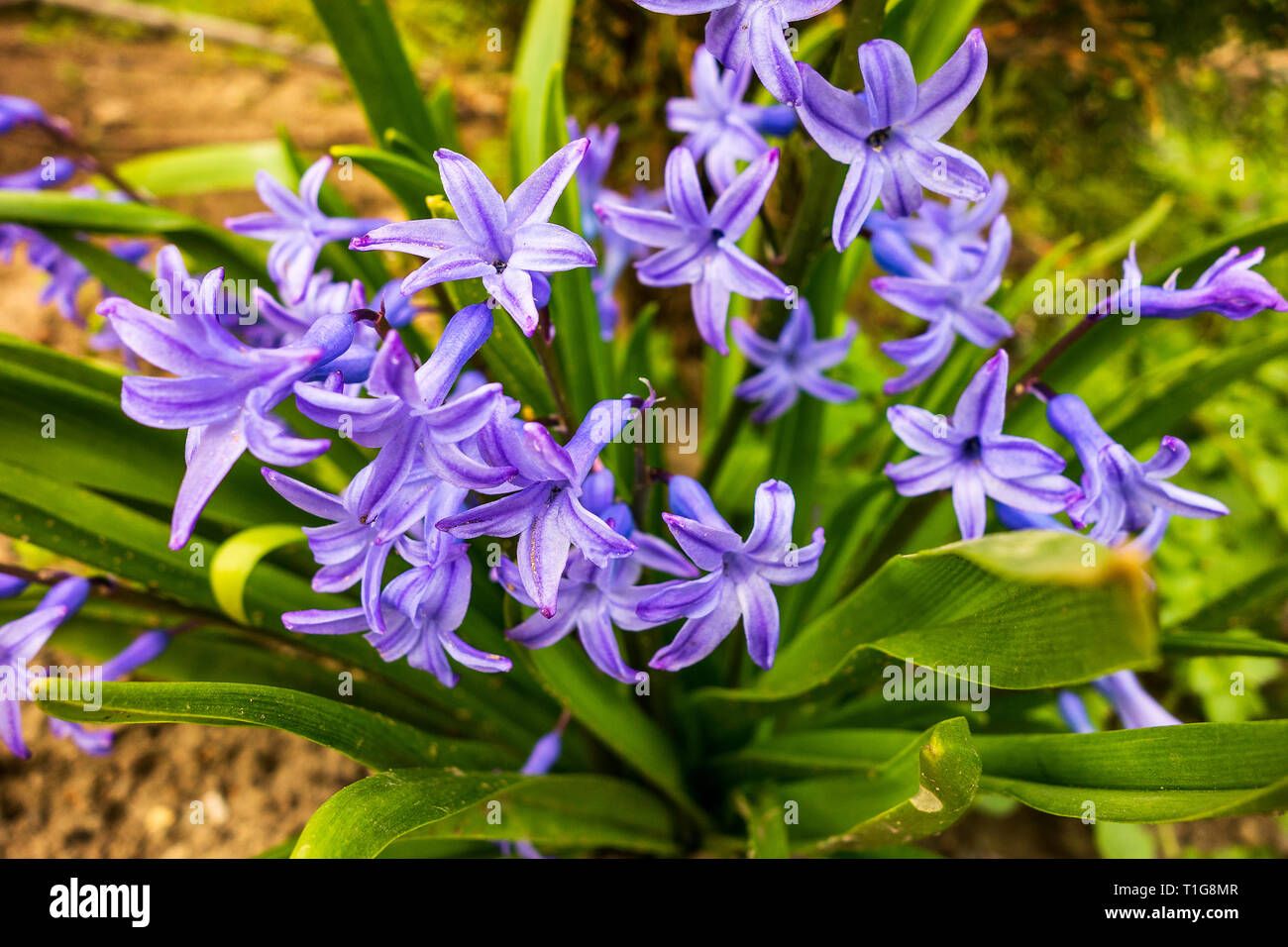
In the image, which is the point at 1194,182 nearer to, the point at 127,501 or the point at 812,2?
the point at 812,2

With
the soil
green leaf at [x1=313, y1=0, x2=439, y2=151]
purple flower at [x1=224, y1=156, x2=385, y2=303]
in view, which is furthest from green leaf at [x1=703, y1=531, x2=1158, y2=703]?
the soil

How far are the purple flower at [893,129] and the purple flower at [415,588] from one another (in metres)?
0.55

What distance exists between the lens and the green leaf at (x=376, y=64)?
146cm

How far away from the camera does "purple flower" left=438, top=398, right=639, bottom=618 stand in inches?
32.0

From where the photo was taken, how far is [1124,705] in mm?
1459

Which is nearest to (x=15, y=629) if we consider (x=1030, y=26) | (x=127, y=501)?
(x=127, y=501)

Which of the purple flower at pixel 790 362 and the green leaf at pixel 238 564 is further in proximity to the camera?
the purple flower at pixel 790 362

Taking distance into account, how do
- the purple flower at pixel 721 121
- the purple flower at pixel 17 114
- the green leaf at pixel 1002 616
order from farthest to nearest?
1. the purple flower at pixel 17 114
2. the purple flower at pixel 721 121
3. the green leaf at pixel 1002 616

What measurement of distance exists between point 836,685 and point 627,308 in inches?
77.3

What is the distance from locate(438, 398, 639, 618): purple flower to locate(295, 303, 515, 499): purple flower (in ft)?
0.09

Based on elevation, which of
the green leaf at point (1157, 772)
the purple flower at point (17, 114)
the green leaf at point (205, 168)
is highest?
the green leaf at point (205, 168)

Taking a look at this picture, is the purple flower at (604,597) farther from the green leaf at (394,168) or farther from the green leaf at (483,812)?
the green leaf at (394,168)

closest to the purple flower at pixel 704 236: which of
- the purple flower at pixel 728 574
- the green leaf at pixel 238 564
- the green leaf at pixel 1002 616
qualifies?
the purple flower at pixel 728 574
